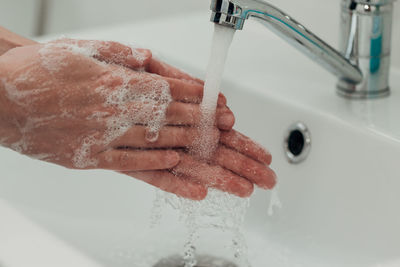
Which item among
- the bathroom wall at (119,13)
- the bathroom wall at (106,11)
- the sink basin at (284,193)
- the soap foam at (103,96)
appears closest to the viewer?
the soap foam at (103,96)

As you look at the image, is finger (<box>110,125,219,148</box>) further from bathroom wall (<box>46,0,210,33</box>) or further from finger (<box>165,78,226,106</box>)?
bathroom wall (<box>46,0,210,33</box>)

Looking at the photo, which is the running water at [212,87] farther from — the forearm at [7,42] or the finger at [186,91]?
the forearm at [7,42]

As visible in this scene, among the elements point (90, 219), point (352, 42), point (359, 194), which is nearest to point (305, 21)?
point (352, 42)

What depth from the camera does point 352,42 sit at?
0.70m

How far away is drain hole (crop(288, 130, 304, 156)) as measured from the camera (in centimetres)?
72

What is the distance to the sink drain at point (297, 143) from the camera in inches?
28.2

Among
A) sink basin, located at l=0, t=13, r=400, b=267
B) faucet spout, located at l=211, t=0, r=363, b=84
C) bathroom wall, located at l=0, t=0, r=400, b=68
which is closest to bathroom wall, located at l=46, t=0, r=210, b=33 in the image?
bathroom wall, located at l=0, t=0, r=400, b=68

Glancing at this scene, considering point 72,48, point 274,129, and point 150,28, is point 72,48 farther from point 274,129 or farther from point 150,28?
point 150,28

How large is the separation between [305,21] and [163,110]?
1.23 ft

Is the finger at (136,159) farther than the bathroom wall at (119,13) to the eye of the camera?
No

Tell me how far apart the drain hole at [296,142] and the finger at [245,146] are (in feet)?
0.31

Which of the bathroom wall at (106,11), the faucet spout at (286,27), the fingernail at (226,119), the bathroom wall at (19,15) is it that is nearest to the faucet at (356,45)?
the faucet spout at (286,27)

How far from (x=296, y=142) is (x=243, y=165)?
0.40 ft

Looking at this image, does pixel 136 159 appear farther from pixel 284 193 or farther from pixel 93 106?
pixel 284 193
